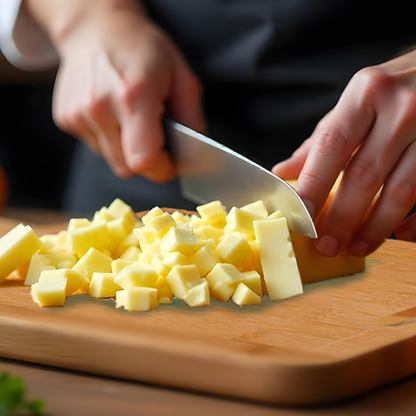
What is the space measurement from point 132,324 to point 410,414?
1.47ft

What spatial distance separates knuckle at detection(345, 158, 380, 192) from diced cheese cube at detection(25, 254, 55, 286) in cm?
65

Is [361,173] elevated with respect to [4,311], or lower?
elevated

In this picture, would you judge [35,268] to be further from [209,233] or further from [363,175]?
[363,175]

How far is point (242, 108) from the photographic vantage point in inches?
74.0

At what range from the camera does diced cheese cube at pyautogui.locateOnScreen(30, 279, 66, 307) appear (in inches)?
41.5

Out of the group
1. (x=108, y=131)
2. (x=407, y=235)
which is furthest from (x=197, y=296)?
(x=108, y=131)

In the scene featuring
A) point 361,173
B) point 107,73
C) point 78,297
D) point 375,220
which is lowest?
point 78,297

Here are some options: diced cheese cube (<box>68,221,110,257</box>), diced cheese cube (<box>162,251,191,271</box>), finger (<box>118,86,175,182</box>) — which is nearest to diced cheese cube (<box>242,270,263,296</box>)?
diced cheese cube (<box>162,251,191,271</box>)

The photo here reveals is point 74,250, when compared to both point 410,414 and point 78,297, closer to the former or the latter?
point 78,297

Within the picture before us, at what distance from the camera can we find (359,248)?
1265mm

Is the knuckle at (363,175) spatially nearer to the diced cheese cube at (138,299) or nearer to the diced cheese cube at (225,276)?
the diced cheese cube at (225,276)

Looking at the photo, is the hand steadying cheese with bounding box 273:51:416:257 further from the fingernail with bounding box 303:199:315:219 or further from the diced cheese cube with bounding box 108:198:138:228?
the diced cheese cube with bounding box 108:198:138:228

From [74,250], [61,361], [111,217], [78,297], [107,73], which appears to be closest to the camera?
[61,361]

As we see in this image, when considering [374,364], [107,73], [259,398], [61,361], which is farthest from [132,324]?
[107,73]
